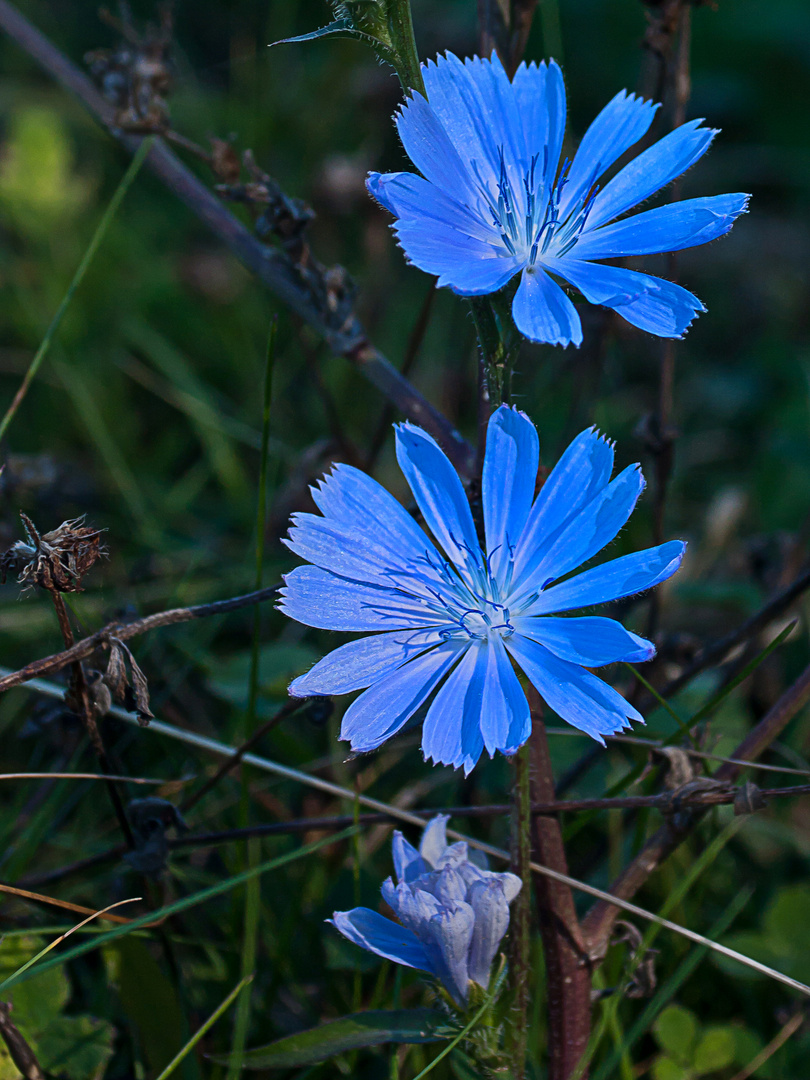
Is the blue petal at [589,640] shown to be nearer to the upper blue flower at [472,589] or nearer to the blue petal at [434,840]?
the upper blue flower at [472,589]

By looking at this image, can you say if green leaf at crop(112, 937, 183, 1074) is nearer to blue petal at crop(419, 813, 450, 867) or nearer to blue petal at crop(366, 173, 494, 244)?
blue petal at crop(419, 813, 450, 867)

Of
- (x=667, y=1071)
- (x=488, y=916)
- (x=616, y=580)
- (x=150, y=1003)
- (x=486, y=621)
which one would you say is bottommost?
(x=150, y=1003)

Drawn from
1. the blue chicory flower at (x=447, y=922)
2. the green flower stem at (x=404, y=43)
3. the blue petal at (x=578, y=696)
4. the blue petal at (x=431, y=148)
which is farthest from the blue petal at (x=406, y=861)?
the green flower stem at (x=404, y=43)

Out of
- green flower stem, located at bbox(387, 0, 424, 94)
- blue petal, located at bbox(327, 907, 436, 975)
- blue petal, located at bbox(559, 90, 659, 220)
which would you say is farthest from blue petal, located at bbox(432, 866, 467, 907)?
green flower stem, located at bbox(387, 0, 424, 94)

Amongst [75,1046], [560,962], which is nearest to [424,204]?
[560,962]

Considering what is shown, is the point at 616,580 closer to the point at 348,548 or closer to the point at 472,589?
the point at 472,589

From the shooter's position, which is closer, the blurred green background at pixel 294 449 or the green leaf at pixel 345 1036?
the green leaf at pixel 345 1036
